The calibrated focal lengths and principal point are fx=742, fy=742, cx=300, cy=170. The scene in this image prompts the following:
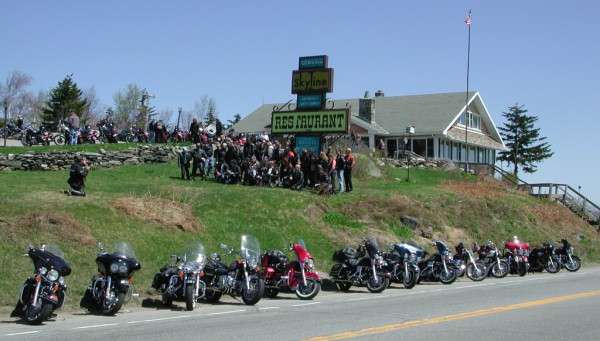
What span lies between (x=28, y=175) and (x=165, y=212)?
8.37 metres

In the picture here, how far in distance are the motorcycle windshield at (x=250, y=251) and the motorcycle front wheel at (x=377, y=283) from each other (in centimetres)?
359

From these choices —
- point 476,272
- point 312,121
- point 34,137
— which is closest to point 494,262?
point 476,272

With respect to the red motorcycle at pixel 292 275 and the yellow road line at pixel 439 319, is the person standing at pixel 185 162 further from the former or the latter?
the yellow road line at pixel 439 319

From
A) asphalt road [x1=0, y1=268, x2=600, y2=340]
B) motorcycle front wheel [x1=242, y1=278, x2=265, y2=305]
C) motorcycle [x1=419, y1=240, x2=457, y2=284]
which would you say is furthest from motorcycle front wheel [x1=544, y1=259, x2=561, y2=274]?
motorcycle front wheel [x1=242, y1=278, x2=265, y2=305]

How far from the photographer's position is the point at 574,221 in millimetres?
40125

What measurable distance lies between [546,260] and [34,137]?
24.2 m

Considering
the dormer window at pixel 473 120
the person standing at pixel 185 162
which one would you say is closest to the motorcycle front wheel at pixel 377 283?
the person standing at pixel 185 162

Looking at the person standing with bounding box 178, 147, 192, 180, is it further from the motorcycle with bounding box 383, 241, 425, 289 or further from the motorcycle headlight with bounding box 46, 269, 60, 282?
the motorcycle headlight with bounding box 46, 269, 60, 282

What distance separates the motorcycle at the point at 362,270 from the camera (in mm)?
19297

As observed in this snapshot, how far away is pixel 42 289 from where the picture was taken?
1330cm

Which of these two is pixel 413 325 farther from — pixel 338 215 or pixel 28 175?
pixel 28 175

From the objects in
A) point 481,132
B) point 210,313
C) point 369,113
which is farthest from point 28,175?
point 481,132

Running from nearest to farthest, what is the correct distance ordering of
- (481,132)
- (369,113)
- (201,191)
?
(201,191)
(369,113)
(481,132)

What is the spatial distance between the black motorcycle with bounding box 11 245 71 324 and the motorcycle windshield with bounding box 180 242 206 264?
3075 mm
